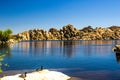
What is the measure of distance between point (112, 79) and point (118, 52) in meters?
67.3

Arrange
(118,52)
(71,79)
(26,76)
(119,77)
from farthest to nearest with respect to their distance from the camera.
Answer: (118,52)
(119,77)
(71,79)
(26,76)

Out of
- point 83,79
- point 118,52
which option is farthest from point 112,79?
point 118,52

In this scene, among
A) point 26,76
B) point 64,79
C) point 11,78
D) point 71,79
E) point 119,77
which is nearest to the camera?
point 11,78

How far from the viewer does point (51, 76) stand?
168ft

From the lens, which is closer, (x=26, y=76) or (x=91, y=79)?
(x=26, y=76)

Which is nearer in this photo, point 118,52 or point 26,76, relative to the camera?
point 26,76

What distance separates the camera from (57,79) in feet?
170

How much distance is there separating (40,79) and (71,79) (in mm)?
11879

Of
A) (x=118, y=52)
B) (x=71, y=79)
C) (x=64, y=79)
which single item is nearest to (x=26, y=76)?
(x=64, y=79)

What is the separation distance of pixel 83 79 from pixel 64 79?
686 cm

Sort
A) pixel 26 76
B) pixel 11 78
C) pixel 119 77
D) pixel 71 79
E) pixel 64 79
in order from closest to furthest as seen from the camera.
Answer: pixel 11 78
pixel 26 76
pixel 64 79
pixel 71 79
pixel 119 77

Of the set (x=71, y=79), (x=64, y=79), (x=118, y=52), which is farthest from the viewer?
(x=118, y=52)

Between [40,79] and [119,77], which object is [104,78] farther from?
[40,79]

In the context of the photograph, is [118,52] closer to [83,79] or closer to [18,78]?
[83,79]
